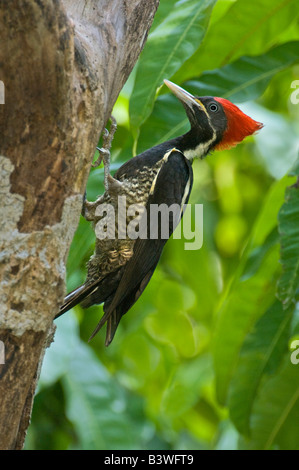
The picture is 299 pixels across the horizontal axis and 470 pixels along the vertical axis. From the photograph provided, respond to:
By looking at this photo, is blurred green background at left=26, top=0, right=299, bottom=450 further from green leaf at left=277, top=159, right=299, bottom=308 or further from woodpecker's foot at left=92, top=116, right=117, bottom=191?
woodpecker's foot at left=92, top=116, right=117, bottom=191

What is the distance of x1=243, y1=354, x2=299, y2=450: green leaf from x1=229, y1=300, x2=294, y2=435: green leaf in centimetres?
10

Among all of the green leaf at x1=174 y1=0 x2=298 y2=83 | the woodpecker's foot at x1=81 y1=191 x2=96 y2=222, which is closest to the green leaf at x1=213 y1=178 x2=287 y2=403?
the green leaf at x1=174 y1=0 x2=298 y2=83

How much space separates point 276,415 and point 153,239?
1.32 m

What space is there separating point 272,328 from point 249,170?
2.17 m

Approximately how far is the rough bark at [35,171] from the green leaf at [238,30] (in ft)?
5.06

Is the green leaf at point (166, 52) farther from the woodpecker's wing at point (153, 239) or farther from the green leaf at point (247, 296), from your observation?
the green leaf at point (247, 296)

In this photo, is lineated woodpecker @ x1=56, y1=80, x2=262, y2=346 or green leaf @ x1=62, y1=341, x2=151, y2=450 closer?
lineated woodpecker @ x1=56, y1=80, x2=262, y2=346

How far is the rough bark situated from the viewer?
173 centimetres

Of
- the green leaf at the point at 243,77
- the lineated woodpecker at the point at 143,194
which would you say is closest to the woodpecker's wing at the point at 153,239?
the lineated woodpecker at the point at 143,194

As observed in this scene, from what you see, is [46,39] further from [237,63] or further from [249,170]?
[249,170]

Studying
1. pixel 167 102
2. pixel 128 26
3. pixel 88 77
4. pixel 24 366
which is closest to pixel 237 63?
pixel 167 102

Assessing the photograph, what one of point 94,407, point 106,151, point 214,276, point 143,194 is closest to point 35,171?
point 106,151

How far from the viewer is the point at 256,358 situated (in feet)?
11.5

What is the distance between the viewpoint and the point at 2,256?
182cm
